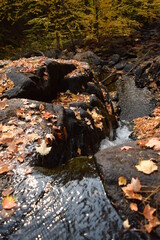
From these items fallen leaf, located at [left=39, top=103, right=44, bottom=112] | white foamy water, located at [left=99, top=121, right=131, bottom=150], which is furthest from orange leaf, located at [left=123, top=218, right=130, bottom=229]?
white foamy water, located at [left=99, top=121, right=131, bottom=150]

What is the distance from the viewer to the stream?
168 cm

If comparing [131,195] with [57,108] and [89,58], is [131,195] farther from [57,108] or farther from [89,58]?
[89,58]

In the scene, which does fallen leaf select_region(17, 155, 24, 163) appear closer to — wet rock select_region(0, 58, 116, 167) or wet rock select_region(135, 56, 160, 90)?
wet rock select_region(0, 58, 116, 167)

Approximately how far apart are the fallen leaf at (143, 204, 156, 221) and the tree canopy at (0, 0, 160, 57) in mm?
12667

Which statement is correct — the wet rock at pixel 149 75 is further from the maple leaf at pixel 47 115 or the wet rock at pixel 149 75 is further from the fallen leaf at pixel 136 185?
the fallen leaf at pixel 136 185

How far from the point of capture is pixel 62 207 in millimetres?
1887

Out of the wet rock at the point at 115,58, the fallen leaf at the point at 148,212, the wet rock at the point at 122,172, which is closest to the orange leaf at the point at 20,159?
the wet rock at the point at 122,172

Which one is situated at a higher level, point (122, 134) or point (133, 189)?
point (133, 189)

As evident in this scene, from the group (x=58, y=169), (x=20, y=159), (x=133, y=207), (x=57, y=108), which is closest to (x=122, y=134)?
(x=57, y=108)

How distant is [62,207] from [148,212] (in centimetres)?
81

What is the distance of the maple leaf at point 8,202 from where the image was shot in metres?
1.93

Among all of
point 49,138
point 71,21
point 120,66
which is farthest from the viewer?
point 71,21

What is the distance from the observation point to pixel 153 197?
1774 mm

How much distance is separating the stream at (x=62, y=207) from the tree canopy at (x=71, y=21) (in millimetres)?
11938
